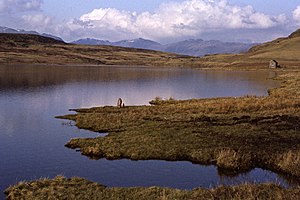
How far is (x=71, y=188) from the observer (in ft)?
68.2

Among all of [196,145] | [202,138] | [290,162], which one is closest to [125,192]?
[196,145]

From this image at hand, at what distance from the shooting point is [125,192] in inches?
811

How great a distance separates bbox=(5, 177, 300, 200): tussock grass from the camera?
61.7 feet

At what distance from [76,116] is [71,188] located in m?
25.2

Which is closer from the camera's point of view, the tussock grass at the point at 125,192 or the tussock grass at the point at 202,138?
the tussock grass at the point at 125,192

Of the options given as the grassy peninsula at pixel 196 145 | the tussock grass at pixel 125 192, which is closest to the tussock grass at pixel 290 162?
the grassy peninsula at pixel 196 145

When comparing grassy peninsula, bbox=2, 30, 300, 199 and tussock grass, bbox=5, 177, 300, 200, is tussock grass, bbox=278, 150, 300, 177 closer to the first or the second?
grassy peninsula, bbox=2, 30, 300, 199

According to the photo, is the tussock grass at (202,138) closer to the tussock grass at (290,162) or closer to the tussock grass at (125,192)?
the tussock grass at (290,162)

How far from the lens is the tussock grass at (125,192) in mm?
18797

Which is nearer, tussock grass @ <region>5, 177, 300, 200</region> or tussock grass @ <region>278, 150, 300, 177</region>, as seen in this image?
tussock grass @ <region>5, 177, 300, 200</region>

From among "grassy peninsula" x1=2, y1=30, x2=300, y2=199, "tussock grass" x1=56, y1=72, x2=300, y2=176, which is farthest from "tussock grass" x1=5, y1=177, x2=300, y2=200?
"tussock grass" x1=56, y1=72, x2=300, y2=176

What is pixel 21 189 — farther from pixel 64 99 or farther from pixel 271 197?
pixel 64 99

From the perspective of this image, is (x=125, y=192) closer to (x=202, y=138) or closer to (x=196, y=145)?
(x=196, y=145)

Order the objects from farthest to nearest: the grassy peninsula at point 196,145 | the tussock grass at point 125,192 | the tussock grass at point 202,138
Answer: the tussock grass at point 202,138 → the grassy peninsula at point 196,145 → the tussock grass at point 125,192
